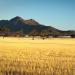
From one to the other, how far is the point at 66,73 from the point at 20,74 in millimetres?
1733

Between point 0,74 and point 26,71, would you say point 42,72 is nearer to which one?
point 26,71

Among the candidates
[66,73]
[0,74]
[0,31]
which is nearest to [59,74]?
[66,73]

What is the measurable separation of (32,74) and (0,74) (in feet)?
3.92

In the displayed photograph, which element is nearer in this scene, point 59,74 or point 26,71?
point 59,74

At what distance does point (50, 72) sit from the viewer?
11.7 metres

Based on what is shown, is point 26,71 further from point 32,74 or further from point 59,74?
point 59,74

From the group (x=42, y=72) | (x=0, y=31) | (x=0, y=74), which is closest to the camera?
(x=0, y=74)

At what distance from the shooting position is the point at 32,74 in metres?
11.2

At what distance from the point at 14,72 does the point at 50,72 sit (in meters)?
1.39

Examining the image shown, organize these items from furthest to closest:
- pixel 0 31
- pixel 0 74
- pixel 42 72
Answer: pixel 0 31 → pixel 42 72 → pixel 0 74

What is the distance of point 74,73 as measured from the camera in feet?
37.5

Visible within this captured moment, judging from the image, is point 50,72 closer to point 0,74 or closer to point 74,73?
point 74,73

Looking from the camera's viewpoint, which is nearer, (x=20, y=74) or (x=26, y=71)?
(x=20, y=74)

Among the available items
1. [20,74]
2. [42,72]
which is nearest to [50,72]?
[42,72]
